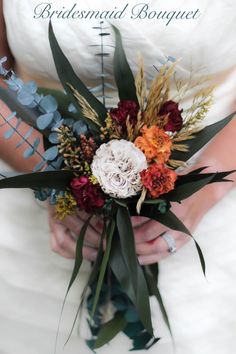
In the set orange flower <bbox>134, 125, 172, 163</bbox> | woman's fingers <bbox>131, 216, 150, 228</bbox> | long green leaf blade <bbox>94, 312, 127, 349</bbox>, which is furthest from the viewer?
long green leaf blade <bbox>94, 312, 127, 349</bbox>

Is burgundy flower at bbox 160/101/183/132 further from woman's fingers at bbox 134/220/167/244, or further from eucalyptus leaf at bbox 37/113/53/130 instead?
woman's fingers at bbox 134/220/167/244

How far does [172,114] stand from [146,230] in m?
0.28

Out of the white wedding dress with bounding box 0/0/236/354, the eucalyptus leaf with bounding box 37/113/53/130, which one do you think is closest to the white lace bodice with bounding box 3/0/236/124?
the white wedding dress with bounding box 0/0/236/354

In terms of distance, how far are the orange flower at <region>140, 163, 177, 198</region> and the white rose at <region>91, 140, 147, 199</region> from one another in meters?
0.01

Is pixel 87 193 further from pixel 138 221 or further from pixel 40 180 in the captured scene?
pixel 138 221

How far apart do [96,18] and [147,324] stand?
1.63 ft

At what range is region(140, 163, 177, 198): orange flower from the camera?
25.0 inches

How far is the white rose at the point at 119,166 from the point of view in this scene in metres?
0.64

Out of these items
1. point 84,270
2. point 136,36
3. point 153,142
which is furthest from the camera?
point 84,270

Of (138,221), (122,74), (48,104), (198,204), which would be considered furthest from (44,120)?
(198,204)

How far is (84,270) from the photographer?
1.00 meters

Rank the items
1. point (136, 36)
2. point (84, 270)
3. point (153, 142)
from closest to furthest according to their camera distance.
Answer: point (153, 142) < point (136, 36) < point (84, 270)

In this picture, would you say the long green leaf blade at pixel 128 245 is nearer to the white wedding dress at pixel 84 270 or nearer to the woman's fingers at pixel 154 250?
the woman's fingers at pixel 154 250

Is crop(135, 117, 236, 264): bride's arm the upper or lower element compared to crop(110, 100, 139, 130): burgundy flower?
lower
